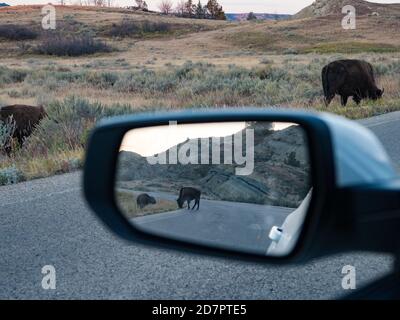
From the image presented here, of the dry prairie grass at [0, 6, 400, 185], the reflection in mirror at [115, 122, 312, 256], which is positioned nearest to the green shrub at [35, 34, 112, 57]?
the dry prairie grass at [0, 6, 400, 185]

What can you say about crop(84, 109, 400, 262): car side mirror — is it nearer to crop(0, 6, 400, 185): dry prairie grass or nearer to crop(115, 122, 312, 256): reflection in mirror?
crop(115, 122, 312, 256): reflection in mirror

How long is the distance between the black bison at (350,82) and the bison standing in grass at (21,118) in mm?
7723

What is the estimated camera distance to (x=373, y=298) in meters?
1.57

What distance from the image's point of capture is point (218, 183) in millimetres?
2096

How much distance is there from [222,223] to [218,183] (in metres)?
0.21

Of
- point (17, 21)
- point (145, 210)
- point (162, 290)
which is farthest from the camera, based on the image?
Result: point (17, 21)

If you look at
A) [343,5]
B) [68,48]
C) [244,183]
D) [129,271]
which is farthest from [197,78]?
[343,5]

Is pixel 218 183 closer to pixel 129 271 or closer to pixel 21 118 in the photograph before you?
pixel 129 271

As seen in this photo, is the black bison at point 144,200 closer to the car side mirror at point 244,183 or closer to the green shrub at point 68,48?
the car side mirror at point 244,183

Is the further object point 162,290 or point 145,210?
point 162,290

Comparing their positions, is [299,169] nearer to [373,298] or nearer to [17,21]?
[373,298]

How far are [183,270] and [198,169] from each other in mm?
2363

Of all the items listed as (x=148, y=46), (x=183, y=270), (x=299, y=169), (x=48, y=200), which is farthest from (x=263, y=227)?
(x=148, y=46)

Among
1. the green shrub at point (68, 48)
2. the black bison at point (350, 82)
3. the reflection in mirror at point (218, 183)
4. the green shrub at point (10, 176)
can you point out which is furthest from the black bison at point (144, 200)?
the green shrub at point (68, 48)
